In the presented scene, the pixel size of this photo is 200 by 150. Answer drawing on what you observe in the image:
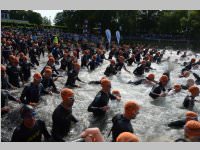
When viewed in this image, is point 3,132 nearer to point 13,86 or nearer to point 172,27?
point 13,86

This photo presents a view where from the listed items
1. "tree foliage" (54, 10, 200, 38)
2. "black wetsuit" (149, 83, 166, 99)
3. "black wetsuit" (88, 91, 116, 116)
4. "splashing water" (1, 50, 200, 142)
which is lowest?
"splashing water" (1, 50, 200, 142)

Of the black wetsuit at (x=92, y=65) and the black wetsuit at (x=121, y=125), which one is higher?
the black wetsuit at (x=121, y=125)

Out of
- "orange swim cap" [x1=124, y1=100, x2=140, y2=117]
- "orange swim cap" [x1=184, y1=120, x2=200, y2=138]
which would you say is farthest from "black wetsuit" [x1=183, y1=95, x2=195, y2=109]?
"orange swim cap" [x1=184, y1=120, x2=200, y2=138]

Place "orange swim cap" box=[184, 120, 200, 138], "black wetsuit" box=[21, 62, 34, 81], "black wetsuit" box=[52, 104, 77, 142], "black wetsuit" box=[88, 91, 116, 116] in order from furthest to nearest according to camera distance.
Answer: "black wetsuit" box=[21, 62, 34, 81], "black wetsuit" box=[88, 91, 116, 116], "black wetsuit" box=[52, 104, 77, 142], "orange swim cap" box=[184, 120, 200, 138]

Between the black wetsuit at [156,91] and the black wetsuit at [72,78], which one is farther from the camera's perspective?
the black wetsuit at [72,78]

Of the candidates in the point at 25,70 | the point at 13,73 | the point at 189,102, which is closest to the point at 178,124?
the point at 189,102

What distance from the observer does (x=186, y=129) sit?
4547mm

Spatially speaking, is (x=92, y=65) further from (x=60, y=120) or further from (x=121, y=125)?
(x=121, y=125)

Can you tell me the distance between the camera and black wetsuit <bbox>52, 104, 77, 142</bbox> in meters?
6.79

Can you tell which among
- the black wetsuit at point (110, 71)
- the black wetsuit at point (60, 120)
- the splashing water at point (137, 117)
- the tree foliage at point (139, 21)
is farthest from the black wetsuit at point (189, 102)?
the tree foliage at point (139, 21)

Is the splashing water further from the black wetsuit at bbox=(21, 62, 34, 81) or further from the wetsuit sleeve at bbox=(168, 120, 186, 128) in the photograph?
the black wetsuit at bbox=(21, 62, 34, 81)

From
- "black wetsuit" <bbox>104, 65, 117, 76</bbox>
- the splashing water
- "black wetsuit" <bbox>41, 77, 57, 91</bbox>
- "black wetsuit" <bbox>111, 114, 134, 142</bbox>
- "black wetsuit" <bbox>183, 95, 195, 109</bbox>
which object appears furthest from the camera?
"black wetsuit" <bbox>104, 65, 117, 76</bbox>

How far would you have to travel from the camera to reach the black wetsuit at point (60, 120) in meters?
6.79

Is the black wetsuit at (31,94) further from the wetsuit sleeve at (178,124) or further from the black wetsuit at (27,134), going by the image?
the wetsuit sleeve at (178,124)
